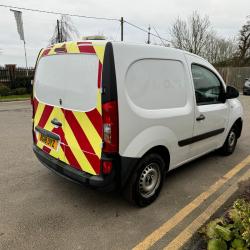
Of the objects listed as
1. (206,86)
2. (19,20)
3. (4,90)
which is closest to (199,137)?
(206,86)

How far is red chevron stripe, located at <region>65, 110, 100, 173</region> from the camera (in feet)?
9.17

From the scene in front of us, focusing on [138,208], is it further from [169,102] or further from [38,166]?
[38,166]

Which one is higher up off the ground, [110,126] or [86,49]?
[86,49]

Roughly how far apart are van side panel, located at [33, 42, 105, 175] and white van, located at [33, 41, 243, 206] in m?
0.01

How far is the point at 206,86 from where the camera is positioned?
4055 millimetres

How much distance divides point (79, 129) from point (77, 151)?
0.84ft

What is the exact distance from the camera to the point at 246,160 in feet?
16.3

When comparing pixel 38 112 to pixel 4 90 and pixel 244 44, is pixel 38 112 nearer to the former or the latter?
pixel 4 90

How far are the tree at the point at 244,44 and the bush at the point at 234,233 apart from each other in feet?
94.5

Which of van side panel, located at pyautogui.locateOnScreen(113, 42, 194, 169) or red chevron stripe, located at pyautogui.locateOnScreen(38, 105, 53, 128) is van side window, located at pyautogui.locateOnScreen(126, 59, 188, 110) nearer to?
van side panel, located at pyautogui.locateOnScreen(113, 42, 194, 169)

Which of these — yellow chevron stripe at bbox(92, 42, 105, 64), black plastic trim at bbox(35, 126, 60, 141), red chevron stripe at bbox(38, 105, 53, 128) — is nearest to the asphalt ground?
black plastic trim at bbox(35, 126, 60, 141)

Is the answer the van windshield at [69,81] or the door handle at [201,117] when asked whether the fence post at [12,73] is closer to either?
the van windshield at [69,81]

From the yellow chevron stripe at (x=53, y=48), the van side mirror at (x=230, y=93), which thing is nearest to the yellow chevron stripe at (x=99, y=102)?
the yellow chevron stripe at (x=53, y=48)

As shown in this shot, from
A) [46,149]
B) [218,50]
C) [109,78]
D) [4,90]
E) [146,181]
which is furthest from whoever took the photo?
[218,50]
